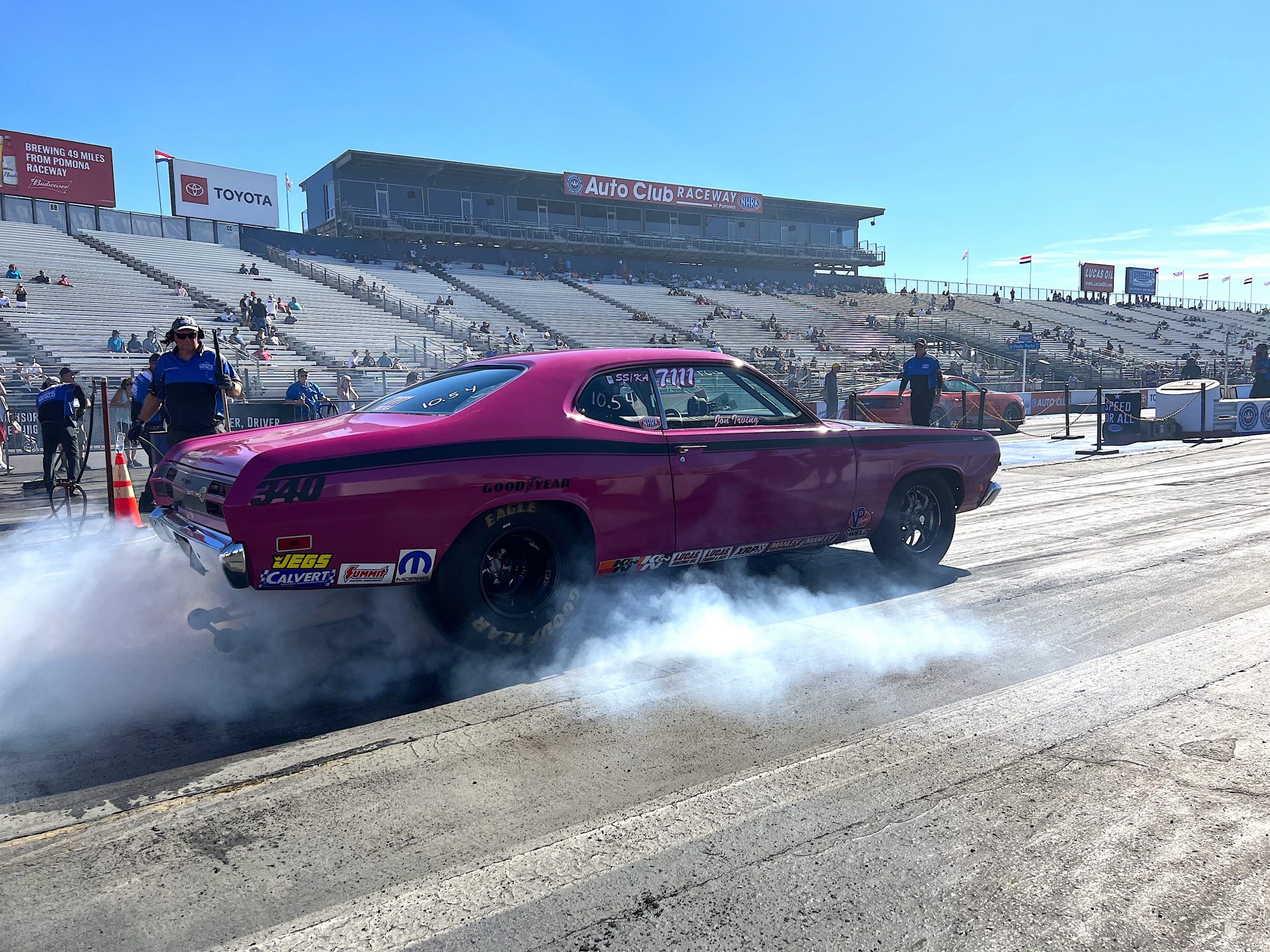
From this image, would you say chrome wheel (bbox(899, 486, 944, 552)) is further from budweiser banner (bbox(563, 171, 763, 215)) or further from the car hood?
budweiser banner (bbox(563, 171, 763, 215))

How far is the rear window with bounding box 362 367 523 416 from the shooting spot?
4398 mm

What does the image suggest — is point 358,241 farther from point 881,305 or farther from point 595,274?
point 881,305

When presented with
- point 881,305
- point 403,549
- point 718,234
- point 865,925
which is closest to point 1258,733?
point 865,925

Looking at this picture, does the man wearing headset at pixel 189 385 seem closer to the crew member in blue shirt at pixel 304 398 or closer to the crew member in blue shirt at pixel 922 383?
the crew member in blue shirt at pixel 304 398

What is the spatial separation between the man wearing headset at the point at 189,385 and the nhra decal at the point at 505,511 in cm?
323

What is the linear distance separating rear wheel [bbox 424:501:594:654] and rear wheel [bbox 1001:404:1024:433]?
60.3ft

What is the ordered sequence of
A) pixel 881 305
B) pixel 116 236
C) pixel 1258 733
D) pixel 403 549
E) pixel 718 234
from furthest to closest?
pixel 718 234 < pixel 881 305 < pixel 116 236 < pixel 403 549 < pixel 1258 733

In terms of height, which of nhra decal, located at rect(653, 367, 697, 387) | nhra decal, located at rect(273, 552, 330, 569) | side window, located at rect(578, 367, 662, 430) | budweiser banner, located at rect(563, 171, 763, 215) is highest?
budweiser banner, located at rect(563, 171, 763, 215)

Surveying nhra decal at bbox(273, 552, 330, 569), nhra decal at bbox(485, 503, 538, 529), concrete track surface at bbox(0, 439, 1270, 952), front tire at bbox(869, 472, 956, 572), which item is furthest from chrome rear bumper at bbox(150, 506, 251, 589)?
front tire at bbox(869, 472, 956, 572)

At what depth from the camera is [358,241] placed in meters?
41.2

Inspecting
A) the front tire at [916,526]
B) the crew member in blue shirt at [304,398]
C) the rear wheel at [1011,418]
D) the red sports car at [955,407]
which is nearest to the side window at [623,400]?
the front tire at [916,526]

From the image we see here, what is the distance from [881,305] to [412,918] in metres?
53.9

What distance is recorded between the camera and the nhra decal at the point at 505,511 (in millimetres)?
4047

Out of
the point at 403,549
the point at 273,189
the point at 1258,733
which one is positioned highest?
the point at 273,189
